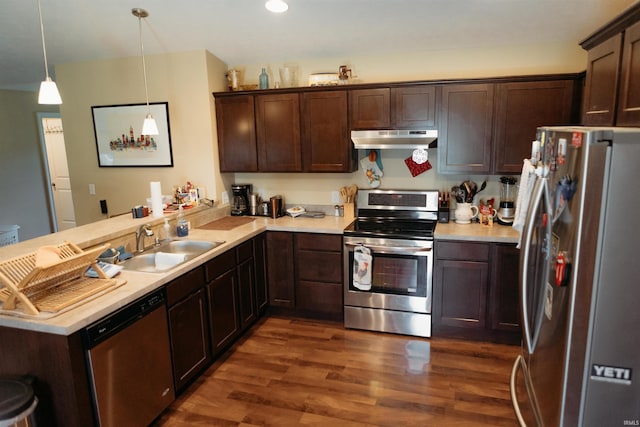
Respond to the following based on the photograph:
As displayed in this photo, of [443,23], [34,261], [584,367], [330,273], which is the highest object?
[443,23]

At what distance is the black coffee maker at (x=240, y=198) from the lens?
13.6 feet

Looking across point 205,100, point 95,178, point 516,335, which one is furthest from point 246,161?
point 516,335

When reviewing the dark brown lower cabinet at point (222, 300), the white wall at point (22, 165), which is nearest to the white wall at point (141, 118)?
the dark brown lower cabinet at point (222, 300)

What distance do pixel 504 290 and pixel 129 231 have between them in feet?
9.28

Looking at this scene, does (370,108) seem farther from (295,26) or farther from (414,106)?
(295,26)

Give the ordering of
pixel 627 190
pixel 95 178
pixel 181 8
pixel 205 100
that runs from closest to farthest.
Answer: pixel 627 190, pixel 181 8, pixel 205 100, pixel 95 178

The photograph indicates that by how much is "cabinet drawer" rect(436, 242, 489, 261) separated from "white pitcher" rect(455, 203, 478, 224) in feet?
1.28

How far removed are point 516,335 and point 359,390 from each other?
142cm

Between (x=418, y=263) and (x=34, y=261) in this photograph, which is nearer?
(x=34, y=261)

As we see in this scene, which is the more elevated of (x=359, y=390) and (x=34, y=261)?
(x=34, y=261)

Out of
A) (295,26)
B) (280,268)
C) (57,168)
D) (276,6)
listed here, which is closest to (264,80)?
(295,26)

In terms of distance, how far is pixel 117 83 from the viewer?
13.3ft

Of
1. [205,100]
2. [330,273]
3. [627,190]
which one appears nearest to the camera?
[627,190]

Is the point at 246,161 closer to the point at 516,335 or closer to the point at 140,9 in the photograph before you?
the point at 140,9
